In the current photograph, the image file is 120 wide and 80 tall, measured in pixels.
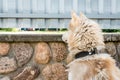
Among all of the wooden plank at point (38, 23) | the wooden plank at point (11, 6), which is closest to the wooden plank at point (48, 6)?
the wooden plank at point (38, 23)

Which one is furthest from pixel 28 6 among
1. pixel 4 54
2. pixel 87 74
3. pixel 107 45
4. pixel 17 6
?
pixel 87 74

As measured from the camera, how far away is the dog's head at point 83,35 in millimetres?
3994

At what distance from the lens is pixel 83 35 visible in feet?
13.1

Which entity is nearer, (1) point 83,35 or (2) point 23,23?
(1) point 83,35

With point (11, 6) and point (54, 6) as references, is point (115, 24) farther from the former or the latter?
point (11, 6)

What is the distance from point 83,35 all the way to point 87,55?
0.70 ft

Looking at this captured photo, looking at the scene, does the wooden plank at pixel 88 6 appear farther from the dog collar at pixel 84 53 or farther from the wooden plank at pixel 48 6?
the dog collar at pixel 84 53

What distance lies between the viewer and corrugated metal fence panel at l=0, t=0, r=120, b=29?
17.3ft

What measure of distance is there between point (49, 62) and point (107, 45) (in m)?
0.80

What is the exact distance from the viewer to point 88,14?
533 cm

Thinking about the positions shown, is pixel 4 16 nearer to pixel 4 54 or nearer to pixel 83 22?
pixel 4 54

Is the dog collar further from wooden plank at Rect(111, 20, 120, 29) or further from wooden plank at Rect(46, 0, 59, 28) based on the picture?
wooden plank at Rect(111, 20, 120, 29)


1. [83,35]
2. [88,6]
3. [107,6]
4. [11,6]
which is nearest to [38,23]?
[11,6]

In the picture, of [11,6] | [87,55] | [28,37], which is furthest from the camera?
[11,6]
